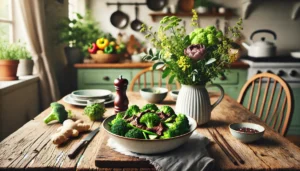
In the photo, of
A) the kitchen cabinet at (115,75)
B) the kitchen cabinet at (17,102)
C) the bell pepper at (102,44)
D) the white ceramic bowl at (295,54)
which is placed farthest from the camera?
the white ceramic bowl at (295,54)

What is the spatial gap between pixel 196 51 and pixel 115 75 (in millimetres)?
2056

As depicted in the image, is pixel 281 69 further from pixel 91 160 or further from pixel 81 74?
pixel 91 160

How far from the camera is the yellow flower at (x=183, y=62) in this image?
3.78 ft

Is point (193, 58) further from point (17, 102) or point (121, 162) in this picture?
point (17, 102)

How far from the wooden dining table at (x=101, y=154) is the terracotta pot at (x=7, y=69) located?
90cm

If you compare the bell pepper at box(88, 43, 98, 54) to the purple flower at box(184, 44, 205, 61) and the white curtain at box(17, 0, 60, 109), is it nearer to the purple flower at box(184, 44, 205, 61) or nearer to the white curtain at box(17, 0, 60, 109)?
the white curtain at box(17, 0, 60, 109)

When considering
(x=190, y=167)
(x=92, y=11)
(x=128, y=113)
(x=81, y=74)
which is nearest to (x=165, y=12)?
(x=92, y=11)

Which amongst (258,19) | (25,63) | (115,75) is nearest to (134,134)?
(25,63)

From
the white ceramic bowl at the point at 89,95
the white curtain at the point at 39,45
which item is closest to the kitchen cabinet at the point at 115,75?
the white curtain at the point at 39,45

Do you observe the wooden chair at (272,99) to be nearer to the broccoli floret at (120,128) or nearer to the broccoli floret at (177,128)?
the broccoli floret at (177,128)

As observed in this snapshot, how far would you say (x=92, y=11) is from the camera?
12.3 feet

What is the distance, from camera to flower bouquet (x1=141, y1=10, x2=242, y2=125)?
3.89 ft

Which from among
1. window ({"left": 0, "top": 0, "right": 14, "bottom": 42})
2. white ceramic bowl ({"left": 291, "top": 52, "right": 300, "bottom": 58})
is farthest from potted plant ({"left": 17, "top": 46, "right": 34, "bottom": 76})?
white ceramic bowl ({"left": 291, "top": 52, "right": 300, "bottom": 58})

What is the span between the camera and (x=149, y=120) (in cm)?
97
